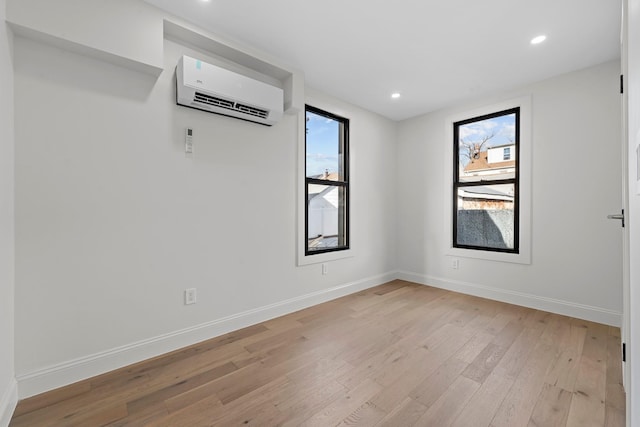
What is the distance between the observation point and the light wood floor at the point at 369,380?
1440 mm

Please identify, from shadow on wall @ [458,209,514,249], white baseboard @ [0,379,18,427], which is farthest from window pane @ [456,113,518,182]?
white baseboard @ [0,379,18,427]

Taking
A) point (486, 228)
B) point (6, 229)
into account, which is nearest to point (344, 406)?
point (6, 229)

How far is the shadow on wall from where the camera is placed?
3260 mm

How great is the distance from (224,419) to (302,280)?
5.39ft

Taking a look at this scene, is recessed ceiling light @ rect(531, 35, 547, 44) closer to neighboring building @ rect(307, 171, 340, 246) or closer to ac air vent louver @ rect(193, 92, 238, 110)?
neighboring building @ rect(307, 171, 340, 246)

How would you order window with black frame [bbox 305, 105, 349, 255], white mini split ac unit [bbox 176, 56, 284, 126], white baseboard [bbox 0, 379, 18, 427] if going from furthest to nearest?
window with black frame [bbox 305, 105, 349, 255]
white mini split ac unit [bbox 176, 56, 284, 126]
white baseboard [bbox 0, 379, 18, 427]

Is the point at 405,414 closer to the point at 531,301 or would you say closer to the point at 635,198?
the point at 635,198

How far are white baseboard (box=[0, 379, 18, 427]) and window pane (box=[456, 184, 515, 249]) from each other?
13.5 ft

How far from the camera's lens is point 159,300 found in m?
2.06

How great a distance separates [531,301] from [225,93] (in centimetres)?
364

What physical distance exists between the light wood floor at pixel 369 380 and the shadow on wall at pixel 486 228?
99 centimetres

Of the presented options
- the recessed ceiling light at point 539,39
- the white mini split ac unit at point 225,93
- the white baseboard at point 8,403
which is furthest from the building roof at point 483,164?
the white baseboard at point 8,403

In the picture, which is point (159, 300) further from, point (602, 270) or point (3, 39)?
point (602, 270)

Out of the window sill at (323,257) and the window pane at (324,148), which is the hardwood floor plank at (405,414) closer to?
the window sill at (323,257)
